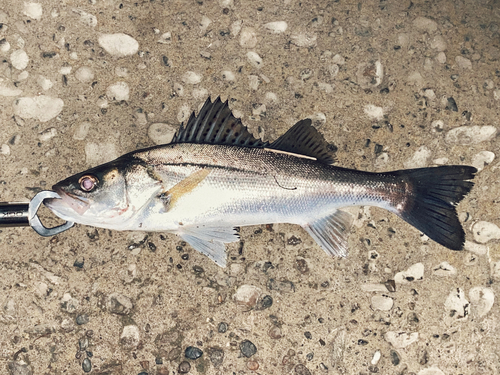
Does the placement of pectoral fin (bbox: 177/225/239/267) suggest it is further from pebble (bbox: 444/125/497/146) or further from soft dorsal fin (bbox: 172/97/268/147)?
pebble (bbox: 444/125/497/146)

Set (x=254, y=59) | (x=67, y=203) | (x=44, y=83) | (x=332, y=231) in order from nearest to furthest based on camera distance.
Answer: (x=67, y=203) → (x=332, y=231) → (x=44, y=83) → (x=254, y=59)

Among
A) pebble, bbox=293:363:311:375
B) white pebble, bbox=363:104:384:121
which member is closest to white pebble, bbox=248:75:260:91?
white pebble, bbox=363:104:384:121

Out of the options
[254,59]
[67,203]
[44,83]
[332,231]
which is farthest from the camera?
[254,59]

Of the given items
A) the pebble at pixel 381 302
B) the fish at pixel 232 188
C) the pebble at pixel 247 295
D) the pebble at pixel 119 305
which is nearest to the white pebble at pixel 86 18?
the fish at pixel 232 188

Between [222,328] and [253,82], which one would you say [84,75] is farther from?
[222,328]

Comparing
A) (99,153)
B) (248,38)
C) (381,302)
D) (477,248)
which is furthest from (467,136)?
(99,153)

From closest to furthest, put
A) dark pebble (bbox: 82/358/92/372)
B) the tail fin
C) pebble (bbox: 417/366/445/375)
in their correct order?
the tail fin < dark pebble (bbox: 82/358/92/372) < pebble (bbox: 417/366/445/375)

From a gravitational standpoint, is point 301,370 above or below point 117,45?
below

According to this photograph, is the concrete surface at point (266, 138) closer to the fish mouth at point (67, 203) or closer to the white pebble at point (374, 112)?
the white pebble at point (374, 112)
